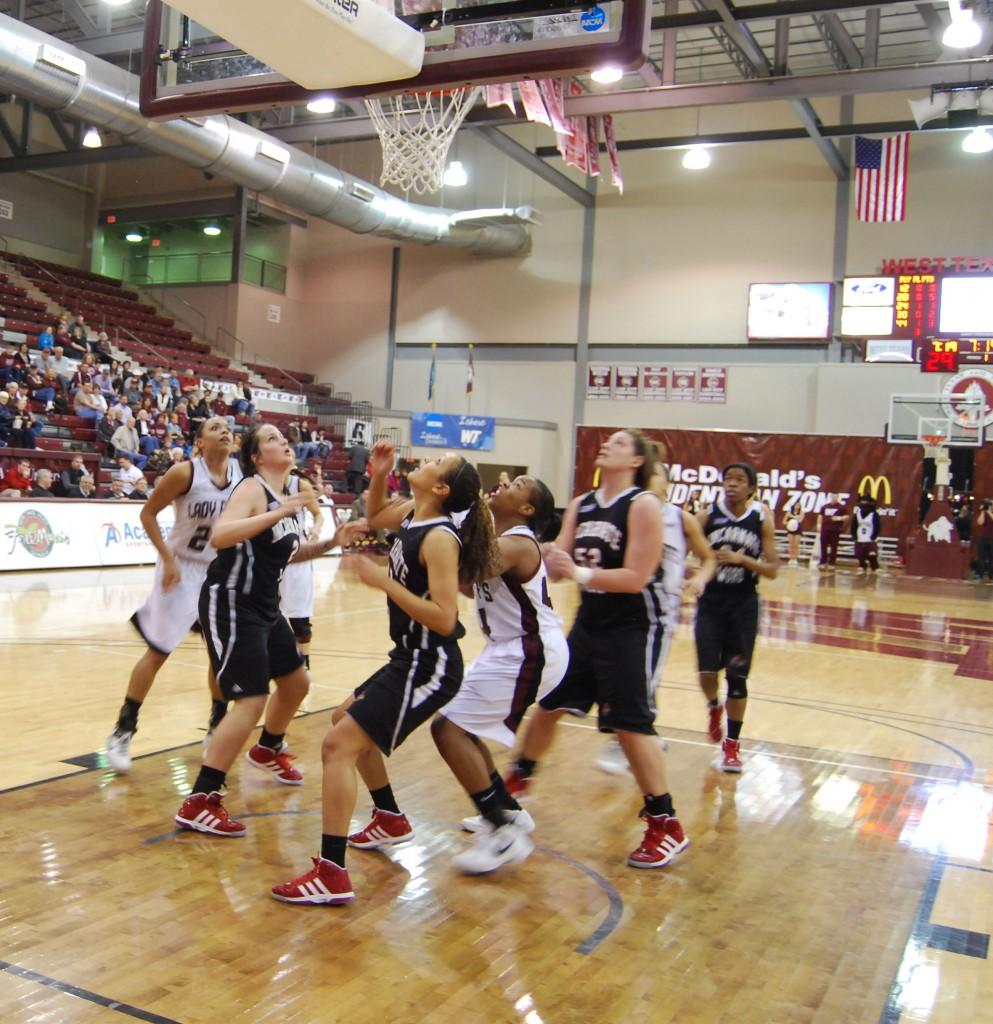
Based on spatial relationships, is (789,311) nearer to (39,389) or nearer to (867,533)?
(867,533)

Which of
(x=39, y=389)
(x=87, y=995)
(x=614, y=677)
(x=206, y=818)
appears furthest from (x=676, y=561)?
(x=39, y=389)

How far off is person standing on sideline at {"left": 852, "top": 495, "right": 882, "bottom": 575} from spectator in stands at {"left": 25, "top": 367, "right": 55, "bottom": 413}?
16232mm

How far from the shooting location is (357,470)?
77.8 feet

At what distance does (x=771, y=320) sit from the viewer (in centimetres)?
2564

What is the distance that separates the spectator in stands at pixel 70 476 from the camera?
14.7 metres

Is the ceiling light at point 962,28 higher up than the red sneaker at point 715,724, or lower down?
higher up

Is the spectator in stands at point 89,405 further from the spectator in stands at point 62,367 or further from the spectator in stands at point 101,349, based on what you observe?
the spectator in stands at point 101,349

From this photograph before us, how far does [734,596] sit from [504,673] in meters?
2.29

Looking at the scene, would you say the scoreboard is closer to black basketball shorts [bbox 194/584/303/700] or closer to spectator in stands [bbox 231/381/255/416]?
spectator in stands [bbox 231/381/255/416]

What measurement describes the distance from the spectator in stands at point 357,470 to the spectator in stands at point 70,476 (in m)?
8.65

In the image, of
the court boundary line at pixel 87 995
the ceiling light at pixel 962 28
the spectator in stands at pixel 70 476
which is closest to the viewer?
the court boundary line at pixel 87 995

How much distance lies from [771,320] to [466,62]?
2151cm

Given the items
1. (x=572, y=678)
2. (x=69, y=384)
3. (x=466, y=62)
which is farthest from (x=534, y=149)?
(x=572, y=678)

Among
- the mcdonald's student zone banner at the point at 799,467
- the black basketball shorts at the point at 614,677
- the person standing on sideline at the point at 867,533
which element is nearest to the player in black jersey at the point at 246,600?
the black basketball shorts at the point at 614,677
